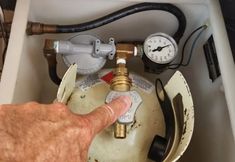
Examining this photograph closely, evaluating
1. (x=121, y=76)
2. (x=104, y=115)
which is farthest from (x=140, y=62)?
(x=104, y=115)

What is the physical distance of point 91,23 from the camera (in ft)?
3.01

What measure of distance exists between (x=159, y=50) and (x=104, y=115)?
366 mm

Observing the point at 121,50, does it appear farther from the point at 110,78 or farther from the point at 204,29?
the point at 204,29

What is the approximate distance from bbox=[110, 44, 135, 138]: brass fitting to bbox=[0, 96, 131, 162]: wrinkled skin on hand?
18 cm

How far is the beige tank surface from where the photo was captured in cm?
70

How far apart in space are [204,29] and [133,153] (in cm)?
41

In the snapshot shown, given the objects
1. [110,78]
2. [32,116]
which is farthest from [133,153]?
[32,116]

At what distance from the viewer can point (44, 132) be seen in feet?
1.54

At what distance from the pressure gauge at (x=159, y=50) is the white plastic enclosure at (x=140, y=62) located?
10cm

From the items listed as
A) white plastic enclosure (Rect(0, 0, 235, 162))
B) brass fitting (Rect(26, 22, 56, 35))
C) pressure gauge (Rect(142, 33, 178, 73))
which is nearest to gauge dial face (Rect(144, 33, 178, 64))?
pressure gauge (Rect(142, 33, 178, 73))

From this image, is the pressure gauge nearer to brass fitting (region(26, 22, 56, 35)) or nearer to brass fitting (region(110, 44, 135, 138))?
brass fitting (region(110, 44, 135, 138))

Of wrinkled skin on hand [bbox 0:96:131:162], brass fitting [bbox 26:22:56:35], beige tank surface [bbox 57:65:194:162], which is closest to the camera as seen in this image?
Result: wrinkled skin on hand [bbox 0:96:131:162]

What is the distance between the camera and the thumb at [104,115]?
515 millimetres

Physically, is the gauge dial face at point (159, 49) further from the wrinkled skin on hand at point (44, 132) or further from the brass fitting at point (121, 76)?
the wrinkled skin on hand at point (44, 132)
